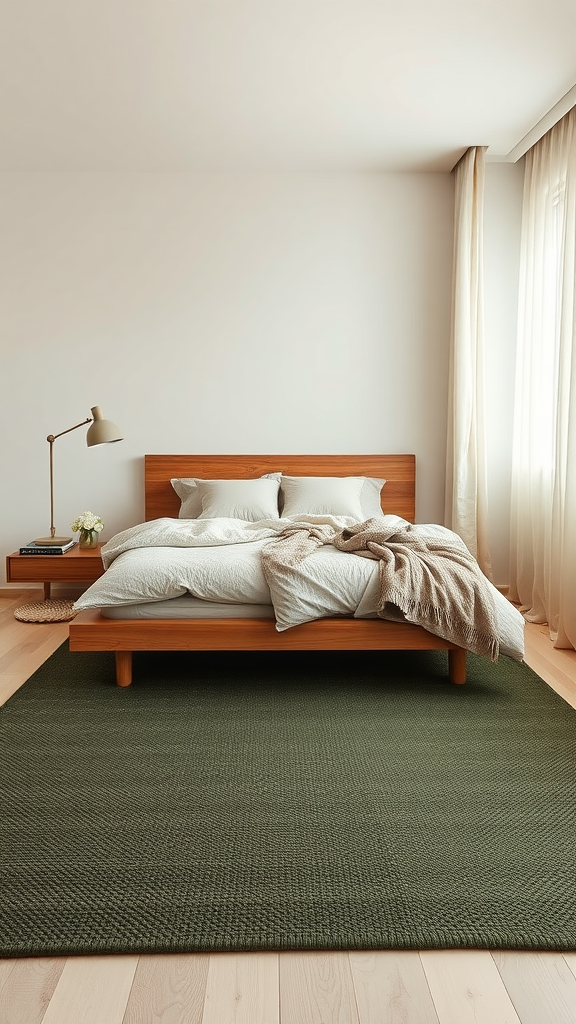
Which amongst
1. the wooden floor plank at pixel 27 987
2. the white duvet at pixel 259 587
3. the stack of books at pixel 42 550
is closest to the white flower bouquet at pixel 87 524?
the stack of books at pixel 42 550

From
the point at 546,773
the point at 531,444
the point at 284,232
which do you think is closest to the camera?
the point at 546,773

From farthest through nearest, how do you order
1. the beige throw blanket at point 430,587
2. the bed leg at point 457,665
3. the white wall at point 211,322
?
the white wall at point 211,322 < the bed leg at point 457,665 < the beige throw blanket at point 430,587

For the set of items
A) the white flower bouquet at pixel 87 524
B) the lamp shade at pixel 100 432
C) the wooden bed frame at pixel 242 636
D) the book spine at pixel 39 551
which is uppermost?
the lamp shade at pixel 100 432

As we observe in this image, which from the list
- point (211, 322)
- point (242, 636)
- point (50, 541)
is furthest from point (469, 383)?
point (50, 541)

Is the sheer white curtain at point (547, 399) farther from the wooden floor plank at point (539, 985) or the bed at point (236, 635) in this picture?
the wooden floor plank at point (539, 985)

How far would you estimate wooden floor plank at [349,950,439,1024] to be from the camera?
1397mm

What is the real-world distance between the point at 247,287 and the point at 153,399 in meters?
0.94

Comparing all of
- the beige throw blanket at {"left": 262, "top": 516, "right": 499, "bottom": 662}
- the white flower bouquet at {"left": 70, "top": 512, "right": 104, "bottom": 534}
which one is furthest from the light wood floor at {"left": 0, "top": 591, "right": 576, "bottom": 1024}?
the white flower bouquet at {"left": 70, "top": 512, "right": 104, "bottom": 534}

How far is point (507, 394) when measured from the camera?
4.94 metres

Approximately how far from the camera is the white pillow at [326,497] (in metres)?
4.45

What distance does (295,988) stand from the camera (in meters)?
1.46

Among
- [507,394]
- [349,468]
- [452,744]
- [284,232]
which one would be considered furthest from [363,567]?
[284,232]

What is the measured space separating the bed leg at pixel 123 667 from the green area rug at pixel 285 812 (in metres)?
0.04

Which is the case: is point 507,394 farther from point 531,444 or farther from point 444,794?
point 444,794
